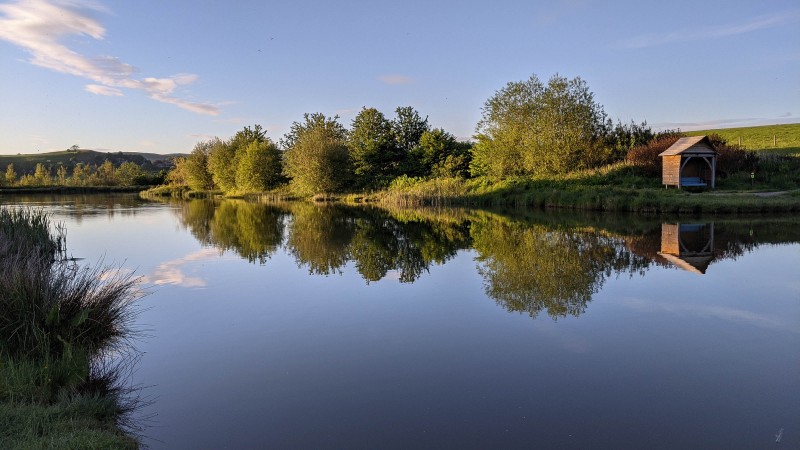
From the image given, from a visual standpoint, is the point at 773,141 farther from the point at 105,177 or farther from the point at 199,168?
the point at 105,177

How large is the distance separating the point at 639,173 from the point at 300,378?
28353 millimetres

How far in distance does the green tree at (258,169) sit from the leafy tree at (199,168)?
34.8 ft

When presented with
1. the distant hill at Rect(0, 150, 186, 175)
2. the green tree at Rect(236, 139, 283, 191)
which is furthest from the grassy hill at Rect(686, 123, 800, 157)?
the distant hill at Rect(0, 150, 186, 175)

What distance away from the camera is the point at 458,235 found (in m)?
17.4

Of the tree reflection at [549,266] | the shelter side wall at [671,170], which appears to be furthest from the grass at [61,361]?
the shelter side wall at [671,170]

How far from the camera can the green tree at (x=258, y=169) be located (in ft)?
164

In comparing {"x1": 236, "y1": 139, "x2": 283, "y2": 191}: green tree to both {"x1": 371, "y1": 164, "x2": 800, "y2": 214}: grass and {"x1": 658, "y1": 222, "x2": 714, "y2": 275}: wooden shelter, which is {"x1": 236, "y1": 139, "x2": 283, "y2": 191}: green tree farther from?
{"x1": 658, "y1": 222, "x2": 714, "y2": 275}: wooden shelter

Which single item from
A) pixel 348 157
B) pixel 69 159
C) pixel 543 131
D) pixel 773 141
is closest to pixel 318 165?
pixel 348 157

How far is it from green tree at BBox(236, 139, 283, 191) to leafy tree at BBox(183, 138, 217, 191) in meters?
10.6

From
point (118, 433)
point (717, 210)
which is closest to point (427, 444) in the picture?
point (118, 433)

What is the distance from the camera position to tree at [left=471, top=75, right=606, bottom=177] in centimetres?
3262

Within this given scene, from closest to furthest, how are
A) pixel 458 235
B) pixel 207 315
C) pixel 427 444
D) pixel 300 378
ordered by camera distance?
pixel 427 444 < pixel 300 378 < pixel 207 315 < pixel 458 235

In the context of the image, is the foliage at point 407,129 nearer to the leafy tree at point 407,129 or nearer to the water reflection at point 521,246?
the leafy tree at point 407,129

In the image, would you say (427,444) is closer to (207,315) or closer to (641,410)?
(641,410)
